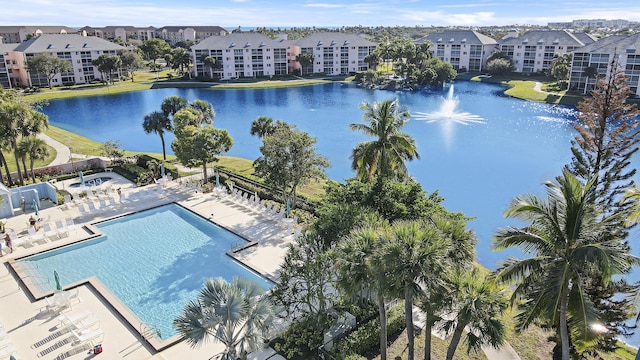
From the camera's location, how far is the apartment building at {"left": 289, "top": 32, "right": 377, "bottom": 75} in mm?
94688

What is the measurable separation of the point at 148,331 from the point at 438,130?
4161 cm

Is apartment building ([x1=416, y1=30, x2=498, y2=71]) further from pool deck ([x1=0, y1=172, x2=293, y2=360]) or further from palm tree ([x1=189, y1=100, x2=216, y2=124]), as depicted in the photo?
pool deck ([x1=0, y1=172, x2=293, y2=360])

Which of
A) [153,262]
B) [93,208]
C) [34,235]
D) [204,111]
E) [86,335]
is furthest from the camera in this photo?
[204,111]

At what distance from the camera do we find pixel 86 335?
47.0 ft

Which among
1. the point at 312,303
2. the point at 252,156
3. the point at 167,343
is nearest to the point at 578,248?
the point at 312,303

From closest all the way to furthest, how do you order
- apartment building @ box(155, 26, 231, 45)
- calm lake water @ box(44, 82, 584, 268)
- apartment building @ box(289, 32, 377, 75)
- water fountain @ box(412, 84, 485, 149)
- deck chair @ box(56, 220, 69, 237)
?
deck chair @ box(56, 220, 69, 237) < calm lake water @ box(44, 82, 584, 268) < water fountain @ box(412, 84, 485, 149) < apartment building @ box(289, 32, 377, 75) < apartment building @ box(155, 26, 231, 45)

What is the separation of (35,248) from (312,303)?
14.2 metres

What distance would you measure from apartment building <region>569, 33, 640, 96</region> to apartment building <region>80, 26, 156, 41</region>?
133 m

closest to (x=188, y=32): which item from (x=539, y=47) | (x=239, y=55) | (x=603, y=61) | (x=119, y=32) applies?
(x=119, y=32)

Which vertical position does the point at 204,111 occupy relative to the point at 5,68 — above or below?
below

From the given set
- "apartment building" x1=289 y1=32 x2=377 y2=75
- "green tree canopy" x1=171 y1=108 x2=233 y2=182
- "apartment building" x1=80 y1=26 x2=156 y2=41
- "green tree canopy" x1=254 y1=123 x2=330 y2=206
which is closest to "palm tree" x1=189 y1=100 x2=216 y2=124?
"green tree canopy" x1=171 y1=108 x2=233 y2=182

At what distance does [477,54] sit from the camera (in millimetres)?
95312

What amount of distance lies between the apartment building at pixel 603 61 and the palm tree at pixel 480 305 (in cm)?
6138

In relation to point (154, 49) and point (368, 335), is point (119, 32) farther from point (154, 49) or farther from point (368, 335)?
point (368, 335)
